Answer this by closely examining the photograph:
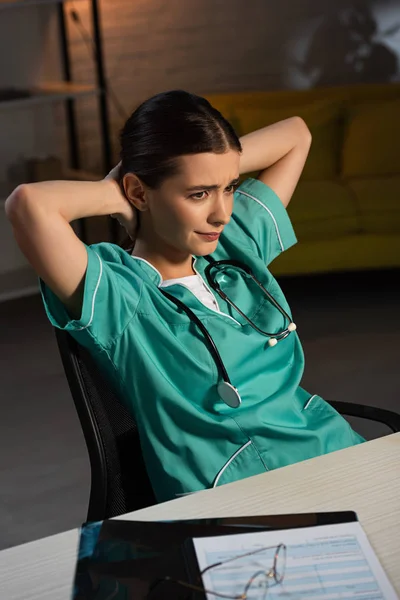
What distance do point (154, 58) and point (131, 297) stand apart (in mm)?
3562

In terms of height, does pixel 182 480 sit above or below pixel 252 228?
below

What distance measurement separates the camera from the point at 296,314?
371 centimetres

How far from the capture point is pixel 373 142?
4016 mm

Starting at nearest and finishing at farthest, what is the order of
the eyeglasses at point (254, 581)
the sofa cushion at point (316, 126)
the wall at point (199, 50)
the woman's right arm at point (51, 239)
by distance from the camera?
1. the eyeglasses at point (254, 581)
2. the woman's right arm at point (51, 239)
3. the sofa cushion at point (316, 126)
4. the wall at point (199, 50)

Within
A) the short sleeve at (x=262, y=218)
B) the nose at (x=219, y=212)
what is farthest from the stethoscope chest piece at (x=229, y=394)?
the short sleeve at (x=262, y=218)

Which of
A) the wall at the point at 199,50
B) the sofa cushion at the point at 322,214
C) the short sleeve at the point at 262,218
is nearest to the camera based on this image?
the short sleeve at the point at 262,218

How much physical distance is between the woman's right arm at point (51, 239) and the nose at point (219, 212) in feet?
0.71

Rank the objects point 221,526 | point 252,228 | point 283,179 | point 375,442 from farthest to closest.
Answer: point 283,179
point 252,228
point 375,442
point 221,526

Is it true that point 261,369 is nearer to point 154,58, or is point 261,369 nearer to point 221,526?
point 221,526

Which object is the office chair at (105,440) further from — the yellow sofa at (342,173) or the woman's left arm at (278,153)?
the yellow sofa at (342,173)

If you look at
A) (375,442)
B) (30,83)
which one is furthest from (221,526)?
(30,83)

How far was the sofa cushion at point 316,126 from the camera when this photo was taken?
161 inches

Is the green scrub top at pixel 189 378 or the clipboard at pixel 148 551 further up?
the clipboard at pixel 148 551

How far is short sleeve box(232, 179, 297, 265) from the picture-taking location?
1633 mm
